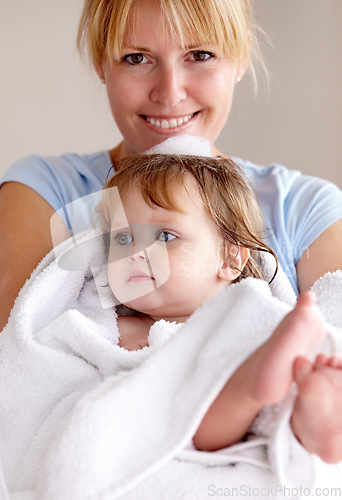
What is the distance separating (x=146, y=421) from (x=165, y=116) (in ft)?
2.39

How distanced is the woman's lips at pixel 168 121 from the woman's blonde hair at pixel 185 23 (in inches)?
5.7

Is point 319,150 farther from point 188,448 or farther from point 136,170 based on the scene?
point 188,448

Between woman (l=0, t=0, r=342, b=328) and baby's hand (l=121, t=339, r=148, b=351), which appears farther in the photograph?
woman (l=0, t=0, r=342, b=328)

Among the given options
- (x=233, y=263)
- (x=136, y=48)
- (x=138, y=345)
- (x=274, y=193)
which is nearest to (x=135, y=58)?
(x=136, y=48)

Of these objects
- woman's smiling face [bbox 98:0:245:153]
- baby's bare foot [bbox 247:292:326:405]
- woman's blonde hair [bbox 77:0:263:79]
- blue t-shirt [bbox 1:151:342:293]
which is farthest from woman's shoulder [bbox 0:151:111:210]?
baby's bare foot [bbox 247:292:326:405]

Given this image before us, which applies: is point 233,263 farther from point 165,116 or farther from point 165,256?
point 165,116

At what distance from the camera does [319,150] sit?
193 cm

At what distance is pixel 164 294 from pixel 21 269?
322 millimetres

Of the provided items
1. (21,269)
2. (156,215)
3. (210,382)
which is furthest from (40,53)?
(210,382)

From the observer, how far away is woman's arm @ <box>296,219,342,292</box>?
1.12 m

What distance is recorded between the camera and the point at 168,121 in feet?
4.05

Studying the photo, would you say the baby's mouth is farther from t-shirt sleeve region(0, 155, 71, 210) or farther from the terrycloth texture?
the terrycloth texture

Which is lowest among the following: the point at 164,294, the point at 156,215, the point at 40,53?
A: the point at 164,294

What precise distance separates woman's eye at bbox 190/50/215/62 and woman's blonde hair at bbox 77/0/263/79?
25 millimetres
